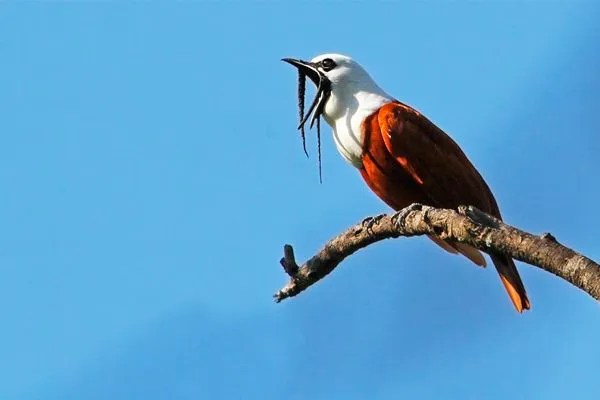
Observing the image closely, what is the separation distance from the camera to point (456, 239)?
17.2 feet

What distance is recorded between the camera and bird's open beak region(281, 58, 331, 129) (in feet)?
26.8

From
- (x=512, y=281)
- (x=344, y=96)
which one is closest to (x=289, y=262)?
(x=512, y=281)

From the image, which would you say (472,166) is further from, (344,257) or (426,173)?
(344,257)

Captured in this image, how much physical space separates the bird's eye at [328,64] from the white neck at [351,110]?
244 millimetres

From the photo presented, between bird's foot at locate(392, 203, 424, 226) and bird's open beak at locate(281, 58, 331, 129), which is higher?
bird's open beak at locate(281, 58, 331, 129)

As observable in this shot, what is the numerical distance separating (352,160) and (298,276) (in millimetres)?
1971

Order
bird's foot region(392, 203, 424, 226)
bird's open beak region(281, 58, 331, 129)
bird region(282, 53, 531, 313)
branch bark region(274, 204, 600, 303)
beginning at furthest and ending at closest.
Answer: bird's open beak region(281, 58, 331, 129)
bird region(282, 53, 531, 313)
bird's foot region(392, 203, 424, 226)
branch bark region(274, 204, 600, 303)

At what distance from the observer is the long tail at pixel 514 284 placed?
7.11 metres

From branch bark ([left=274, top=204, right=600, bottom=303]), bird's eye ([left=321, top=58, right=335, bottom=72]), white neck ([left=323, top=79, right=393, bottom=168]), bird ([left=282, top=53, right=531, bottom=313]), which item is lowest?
branch bark ([left=274, top=204, right=600, bottom=303])

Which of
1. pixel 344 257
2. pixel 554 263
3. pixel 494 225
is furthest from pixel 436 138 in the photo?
pixel 554 263

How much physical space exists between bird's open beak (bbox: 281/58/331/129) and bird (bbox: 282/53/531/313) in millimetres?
11

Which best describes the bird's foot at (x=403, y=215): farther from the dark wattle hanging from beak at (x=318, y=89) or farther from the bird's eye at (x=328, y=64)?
the bird's eye at (x=328, y=64)

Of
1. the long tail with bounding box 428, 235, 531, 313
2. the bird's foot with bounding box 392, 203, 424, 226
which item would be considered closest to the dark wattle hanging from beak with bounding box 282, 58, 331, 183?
the long tail with bounding box 428, 235, 531, 313

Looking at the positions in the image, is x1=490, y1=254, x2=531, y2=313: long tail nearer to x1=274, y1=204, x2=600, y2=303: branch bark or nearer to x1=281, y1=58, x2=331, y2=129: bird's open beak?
x1=274, y1=204, x2=600, y2=303: branch bark
